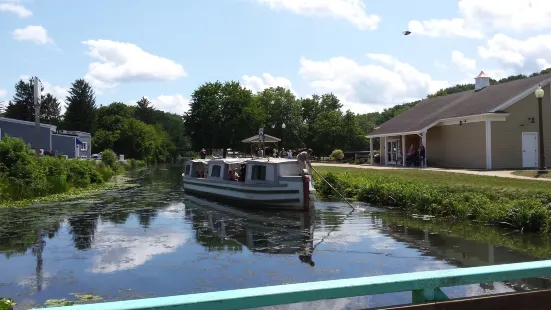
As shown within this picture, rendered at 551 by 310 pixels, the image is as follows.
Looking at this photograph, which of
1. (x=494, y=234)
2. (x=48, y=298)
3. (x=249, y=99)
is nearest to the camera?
(x=48, y=298)

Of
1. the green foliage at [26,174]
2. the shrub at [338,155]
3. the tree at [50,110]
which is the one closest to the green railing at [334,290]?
the green foliage at [26,174]

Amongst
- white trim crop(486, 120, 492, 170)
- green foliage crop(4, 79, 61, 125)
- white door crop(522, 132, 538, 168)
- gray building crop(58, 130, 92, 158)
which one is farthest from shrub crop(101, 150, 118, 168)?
green foliage crop(4, 79, 61, 125)

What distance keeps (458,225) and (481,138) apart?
1549 centimetres

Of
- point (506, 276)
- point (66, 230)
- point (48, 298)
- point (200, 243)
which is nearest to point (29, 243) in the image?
point (66, 230)

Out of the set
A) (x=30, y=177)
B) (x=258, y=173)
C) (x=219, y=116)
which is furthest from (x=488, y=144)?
(x=219, y=116)

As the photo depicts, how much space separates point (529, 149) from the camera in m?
29.9

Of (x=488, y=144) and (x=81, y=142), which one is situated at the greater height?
(x=81, y=142)

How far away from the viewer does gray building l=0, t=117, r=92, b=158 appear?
53188mm

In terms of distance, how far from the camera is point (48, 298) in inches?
356

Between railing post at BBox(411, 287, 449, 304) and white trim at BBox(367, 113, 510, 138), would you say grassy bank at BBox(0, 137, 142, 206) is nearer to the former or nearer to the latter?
white trim at BBox(367, 113, 510, 138)

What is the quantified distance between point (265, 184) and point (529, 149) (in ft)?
58.0

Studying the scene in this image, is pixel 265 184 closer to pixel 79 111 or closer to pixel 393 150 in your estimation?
pixel 393 150

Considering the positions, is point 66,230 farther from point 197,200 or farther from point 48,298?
point 197,200

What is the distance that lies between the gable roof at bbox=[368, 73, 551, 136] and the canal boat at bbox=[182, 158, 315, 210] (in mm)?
14059
